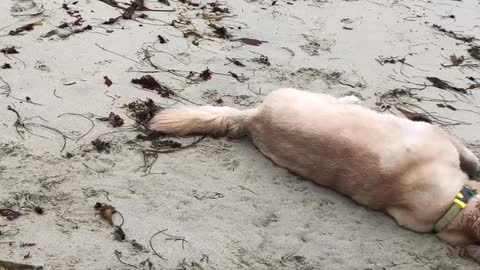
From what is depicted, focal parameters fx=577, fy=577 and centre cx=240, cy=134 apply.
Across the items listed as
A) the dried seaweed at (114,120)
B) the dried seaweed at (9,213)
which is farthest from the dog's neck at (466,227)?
the dried seaweed at (9,213)

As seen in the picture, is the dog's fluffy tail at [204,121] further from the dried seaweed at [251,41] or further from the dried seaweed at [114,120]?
the dried seaweed at [251,41]

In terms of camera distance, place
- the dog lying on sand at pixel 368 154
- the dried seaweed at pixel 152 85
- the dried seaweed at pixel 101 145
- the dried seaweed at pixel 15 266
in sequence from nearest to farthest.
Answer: the dried seaweed at pixel 15 266, the dog lying on sand at pixel 368 154, the dried seaweed at pixel 101 145, the dried seaweed at pixel 152 85

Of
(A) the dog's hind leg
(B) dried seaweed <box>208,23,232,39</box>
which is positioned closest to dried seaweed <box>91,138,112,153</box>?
(B) dried seaweed <box>208,23,232,39</box>

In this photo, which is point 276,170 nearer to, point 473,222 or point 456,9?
point 473,222

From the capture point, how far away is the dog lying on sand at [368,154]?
3098 mm

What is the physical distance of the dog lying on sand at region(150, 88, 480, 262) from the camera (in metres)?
3.10


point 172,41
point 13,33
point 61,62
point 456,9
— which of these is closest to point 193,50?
point 172,41

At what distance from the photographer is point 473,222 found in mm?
2979

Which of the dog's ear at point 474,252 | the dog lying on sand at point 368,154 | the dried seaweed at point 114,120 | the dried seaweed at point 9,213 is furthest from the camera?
the dried seaweed at point 114,120

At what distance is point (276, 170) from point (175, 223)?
0.81 m

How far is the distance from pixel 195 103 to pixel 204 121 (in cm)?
37

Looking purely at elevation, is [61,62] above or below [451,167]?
below

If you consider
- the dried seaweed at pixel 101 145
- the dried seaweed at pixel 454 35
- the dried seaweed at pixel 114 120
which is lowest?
the dried seaweed at pixel 101 145

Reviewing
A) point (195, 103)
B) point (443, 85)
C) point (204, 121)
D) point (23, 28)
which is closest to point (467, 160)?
point (443, 85)
